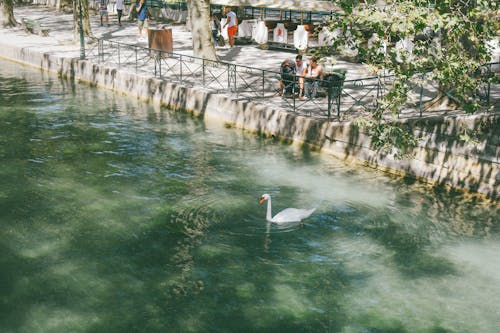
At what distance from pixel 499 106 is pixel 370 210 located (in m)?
4.45

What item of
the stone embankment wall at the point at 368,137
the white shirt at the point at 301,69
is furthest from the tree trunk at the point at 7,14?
the white shirt at the point at 301,69

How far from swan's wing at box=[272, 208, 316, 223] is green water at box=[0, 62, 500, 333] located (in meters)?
0.23

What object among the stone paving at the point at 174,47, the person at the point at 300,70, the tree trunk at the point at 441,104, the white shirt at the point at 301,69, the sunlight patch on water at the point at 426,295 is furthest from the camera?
the white shirt at the point at 301,69

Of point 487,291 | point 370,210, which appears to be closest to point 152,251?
point 370,210

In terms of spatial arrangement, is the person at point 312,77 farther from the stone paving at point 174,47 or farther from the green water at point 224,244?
the green water at point 224,244

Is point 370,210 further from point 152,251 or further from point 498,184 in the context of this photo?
point 152,251

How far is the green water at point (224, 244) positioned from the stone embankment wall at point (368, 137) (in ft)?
1.39

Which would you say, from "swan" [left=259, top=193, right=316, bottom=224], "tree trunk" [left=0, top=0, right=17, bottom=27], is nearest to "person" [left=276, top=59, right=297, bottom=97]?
"swan" [left=259, top=193, right=316, bottom=224]

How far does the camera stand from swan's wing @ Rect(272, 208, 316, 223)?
12.9m

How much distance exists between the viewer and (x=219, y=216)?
1345 centimetres

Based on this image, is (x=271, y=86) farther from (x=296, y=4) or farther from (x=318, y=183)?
(x=318, y=183)

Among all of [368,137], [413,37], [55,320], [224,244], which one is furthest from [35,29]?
[55,320]

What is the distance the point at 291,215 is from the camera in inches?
507

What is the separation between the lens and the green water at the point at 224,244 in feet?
32.9
